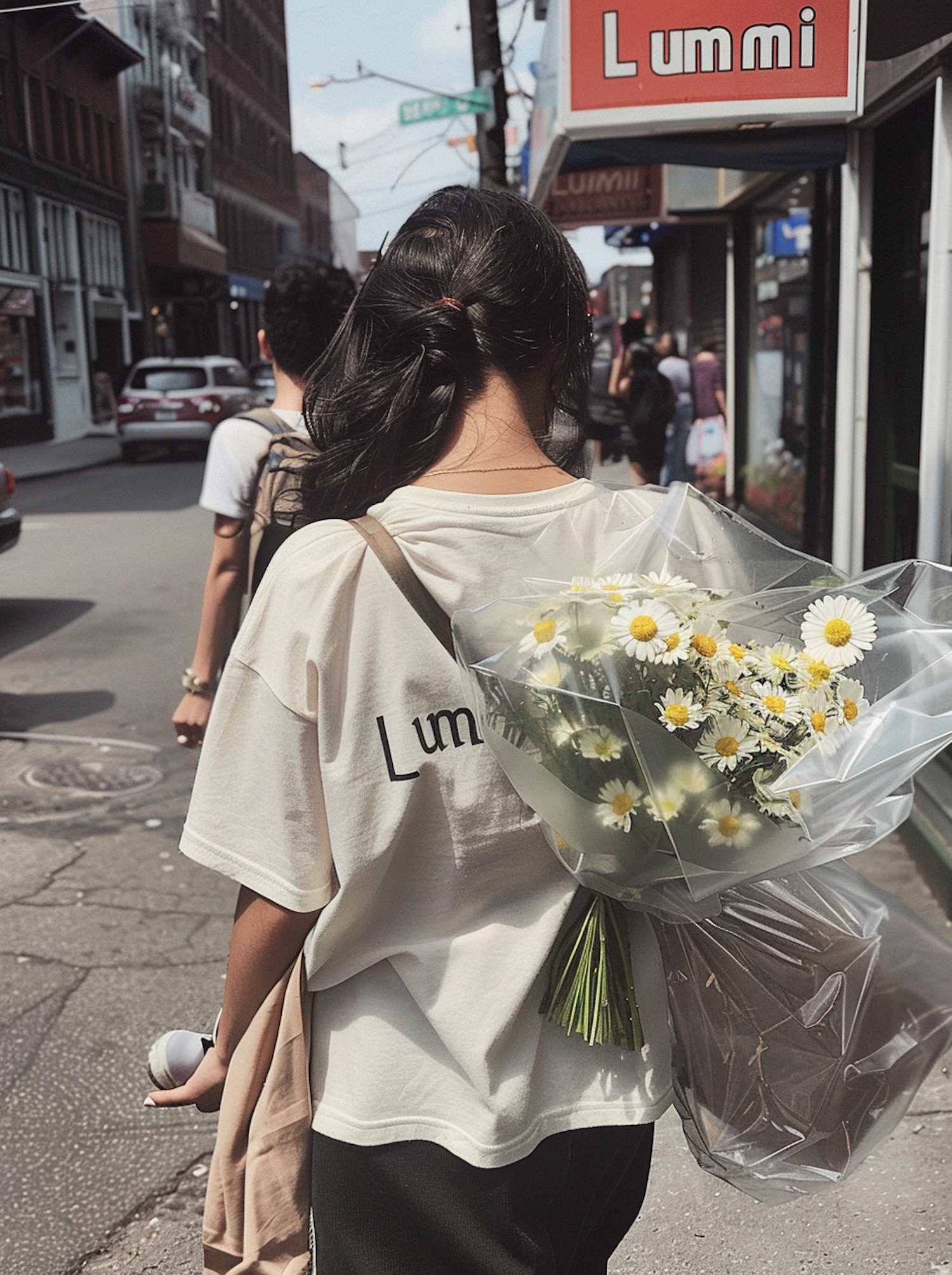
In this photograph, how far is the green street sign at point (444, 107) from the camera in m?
12.8

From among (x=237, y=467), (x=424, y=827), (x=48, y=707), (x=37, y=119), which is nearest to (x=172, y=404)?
(x=37, y=119)

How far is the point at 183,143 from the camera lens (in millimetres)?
37938

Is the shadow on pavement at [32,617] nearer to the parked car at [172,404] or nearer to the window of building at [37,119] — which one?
the parked car at [172,404]

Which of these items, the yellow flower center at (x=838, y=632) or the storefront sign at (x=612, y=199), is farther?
the storefront sign at (x=612, y=199)

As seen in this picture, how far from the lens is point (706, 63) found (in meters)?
4.45

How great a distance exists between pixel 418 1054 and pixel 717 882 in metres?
0.38

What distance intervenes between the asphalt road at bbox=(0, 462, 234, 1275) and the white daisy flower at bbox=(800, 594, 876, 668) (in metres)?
1.98

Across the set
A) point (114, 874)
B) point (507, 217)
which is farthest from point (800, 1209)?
point (114, 874)

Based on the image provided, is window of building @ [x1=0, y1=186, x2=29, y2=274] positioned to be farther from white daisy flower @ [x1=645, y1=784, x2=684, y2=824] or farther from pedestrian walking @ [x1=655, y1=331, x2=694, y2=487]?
white daisy flower @ [x1=645, y1=784, x2=684, y2=824]

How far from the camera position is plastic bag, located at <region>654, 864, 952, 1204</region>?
145 cm

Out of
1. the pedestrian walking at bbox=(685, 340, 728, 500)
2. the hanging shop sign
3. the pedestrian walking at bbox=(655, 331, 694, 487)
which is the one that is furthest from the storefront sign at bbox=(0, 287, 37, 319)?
the hanging shop sign

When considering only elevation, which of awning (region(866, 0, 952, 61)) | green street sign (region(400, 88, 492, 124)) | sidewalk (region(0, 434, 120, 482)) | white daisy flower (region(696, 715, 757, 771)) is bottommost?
sidewalk (region(0, 434, 120, 482))

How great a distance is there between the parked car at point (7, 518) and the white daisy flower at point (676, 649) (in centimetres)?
845

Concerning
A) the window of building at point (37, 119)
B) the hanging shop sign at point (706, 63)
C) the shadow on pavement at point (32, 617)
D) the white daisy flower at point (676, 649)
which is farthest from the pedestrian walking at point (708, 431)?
the window of building at point (37, 119)
